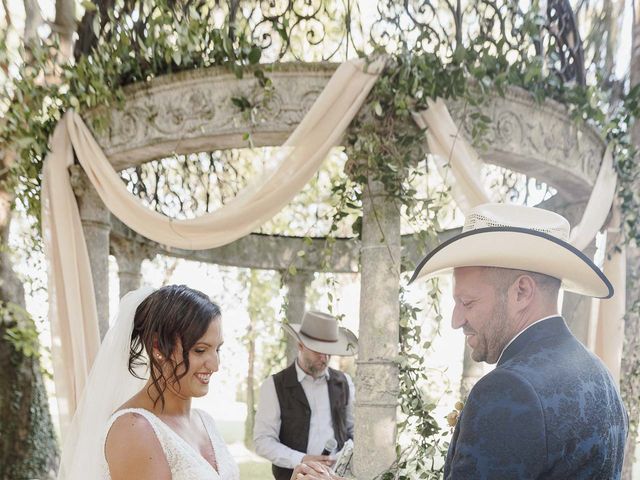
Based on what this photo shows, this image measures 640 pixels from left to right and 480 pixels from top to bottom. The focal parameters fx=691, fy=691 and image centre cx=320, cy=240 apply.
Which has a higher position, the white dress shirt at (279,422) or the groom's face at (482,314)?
the groom's face at (482,314)

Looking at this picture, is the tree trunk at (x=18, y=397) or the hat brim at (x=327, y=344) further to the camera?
the tree trunk at (x=18, y=397)

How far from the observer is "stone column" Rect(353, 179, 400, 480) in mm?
4188

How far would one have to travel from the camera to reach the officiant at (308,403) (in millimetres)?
5180

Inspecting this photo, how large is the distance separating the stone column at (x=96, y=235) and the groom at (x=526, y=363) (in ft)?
11.8

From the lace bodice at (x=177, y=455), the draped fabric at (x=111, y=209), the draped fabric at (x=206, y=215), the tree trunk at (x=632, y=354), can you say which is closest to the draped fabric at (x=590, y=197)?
the draped fabric at (x=206, y=215)

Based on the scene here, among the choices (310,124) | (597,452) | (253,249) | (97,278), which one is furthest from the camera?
(253,249)

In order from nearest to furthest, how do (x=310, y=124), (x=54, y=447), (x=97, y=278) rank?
(x=310, y=124) → (x=97, y=278) → (x=54, y=447)

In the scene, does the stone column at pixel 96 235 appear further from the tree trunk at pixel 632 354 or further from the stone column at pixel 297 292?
the tree trunk at pixel 632 354

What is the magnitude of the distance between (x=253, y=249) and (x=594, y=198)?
4023mm

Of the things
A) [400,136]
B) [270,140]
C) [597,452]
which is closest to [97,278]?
[270,140]

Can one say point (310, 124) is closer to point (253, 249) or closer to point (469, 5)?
point (469, 5)

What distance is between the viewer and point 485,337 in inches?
78.8

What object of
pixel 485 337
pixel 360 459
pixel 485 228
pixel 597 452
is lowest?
pixel 360 459

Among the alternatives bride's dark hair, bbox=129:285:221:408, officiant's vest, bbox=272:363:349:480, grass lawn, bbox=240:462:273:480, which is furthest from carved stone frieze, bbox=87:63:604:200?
grass lawn, bbox=240:462:273:480
